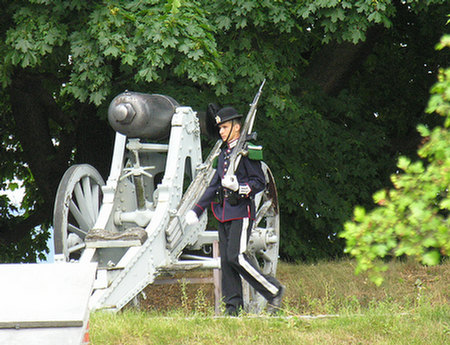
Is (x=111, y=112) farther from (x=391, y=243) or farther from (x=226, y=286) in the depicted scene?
(x=391, y=243)

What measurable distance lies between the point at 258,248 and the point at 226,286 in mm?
1931

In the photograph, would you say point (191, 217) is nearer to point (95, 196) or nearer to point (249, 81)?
point (95, 196)

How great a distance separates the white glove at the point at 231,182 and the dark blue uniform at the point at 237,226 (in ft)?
0.17

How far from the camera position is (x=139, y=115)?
839cm

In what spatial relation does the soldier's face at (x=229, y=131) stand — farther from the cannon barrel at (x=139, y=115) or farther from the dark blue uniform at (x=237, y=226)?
the cannon barrel at (x=139, y=115)

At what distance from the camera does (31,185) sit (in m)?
15.6

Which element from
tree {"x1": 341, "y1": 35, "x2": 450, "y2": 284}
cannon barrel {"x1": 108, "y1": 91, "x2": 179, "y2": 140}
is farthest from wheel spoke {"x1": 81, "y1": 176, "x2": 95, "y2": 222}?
tree {"x1": 341, "y1": 35, "x2": 450, "y2": 284}

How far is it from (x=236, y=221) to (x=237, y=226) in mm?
44

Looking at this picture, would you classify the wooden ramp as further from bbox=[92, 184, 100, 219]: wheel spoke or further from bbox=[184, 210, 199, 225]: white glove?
bbox=[92, 184, 100, 219]: wheel spoke

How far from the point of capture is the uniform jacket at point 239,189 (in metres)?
7.44

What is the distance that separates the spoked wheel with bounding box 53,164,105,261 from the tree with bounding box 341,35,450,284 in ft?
15.9

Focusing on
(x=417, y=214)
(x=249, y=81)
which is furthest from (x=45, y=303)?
(x=249, y=81)

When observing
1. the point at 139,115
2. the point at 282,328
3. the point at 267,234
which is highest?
the point at 139,115

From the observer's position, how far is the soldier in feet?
24.1
